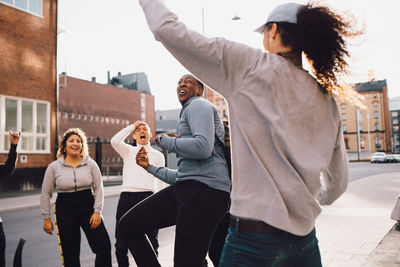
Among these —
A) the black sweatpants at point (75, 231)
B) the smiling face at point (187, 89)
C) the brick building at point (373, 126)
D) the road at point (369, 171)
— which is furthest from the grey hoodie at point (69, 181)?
the brick building at point (373, 126)

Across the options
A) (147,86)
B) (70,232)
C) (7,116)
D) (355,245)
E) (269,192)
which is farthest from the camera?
(147,86)

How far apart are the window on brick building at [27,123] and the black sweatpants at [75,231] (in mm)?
17338

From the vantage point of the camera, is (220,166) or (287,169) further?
(220,166)

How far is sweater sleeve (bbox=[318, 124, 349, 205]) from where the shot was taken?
1869 mm

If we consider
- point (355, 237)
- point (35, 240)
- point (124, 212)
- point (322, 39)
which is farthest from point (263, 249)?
point (35, 240)

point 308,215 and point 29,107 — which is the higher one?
point 29,107

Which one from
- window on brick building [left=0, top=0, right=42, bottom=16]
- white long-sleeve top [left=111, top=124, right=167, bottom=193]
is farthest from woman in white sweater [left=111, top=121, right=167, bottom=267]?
window on brick building [left=0, top=0, right=42, bottom=16]

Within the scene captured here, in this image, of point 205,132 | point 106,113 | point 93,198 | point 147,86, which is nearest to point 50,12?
point 93,198

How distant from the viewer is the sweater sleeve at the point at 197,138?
262 cm

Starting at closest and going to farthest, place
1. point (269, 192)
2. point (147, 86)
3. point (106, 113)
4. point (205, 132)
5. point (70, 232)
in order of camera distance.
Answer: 1. point (269, 192)
2. point (205, 132)
3. point (70, 232)
4. point (106, 113)
5. point (147, 86)

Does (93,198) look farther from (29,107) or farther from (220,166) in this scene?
(29,107)

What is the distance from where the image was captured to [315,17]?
5.79 feet

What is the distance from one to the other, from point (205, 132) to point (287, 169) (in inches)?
43.4

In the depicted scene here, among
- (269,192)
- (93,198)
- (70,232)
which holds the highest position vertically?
(269,192)
